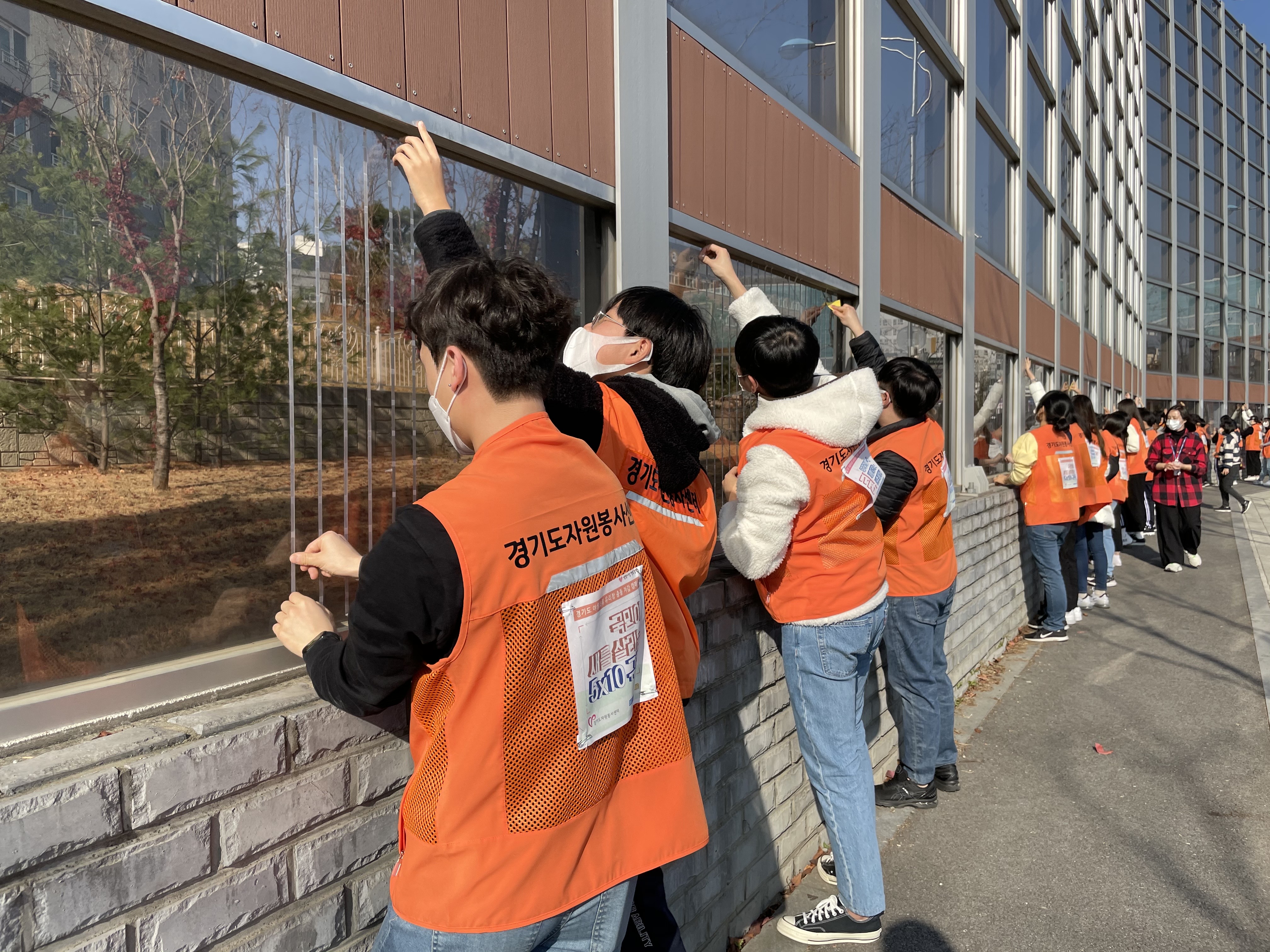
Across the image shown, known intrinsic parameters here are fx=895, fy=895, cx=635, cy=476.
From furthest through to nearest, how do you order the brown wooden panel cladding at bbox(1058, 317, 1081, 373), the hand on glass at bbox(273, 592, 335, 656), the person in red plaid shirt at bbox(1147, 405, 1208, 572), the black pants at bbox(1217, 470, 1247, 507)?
the black pants at bbox(1217, 470, 1247, 507), the brown wooden panel cladding at bbox(1058, 317, 1081, 373), the person in red plaid shirt at bbox(1147, 405, 1208, 572), the hand on glass at bbox(273, 592, 335, 656)

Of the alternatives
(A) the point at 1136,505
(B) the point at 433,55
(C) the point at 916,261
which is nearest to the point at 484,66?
(B) the point at 433,55

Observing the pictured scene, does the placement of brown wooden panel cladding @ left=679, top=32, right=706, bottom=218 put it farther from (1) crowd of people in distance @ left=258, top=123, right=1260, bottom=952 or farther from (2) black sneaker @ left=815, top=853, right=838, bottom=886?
(2) black sneaker @ left=815, top=853, right=838, bottom=886

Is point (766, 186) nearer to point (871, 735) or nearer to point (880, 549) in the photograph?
point (880, 549)

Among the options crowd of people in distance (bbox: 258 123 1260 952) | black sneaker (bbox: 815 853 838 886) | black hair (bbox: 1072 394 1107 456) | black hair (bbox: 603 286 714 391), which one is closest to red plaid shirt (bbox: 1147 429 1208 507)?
black hair (bbox: 1072 394 1107 456)

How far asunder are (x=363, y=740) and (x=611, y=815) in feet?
2.28

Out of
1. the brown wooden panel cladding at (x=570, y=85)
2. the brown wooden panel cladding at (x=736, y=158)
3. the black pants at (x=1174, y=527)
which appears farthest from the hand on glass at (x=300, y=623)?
the black pants at (x=1174, y=527)

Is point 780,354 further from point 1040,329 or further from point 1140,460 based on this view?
point 1140,460

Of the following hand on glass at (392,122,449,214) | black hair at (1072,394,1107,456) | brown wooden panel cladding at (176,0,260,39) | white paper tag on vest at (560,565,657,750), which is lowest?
white paper tag on vest at (560,565,657,750)

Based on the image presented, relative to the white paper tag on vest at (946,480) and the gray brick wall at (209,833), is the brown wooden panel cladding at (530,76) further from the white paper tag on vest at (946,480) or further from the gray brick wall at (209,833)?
the white paper tag on vest at (946,480)

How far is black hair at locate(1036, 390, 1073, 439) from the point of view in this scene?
780 cm

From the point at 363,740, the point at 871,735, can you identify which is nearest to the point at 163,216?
the point at 363,740

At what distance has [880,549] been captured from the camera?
330 centimetres

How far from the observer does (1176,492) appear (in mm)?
11961

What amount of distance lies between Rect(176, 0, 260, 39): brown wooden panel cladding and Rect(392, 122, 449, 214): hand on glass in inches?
17.6
